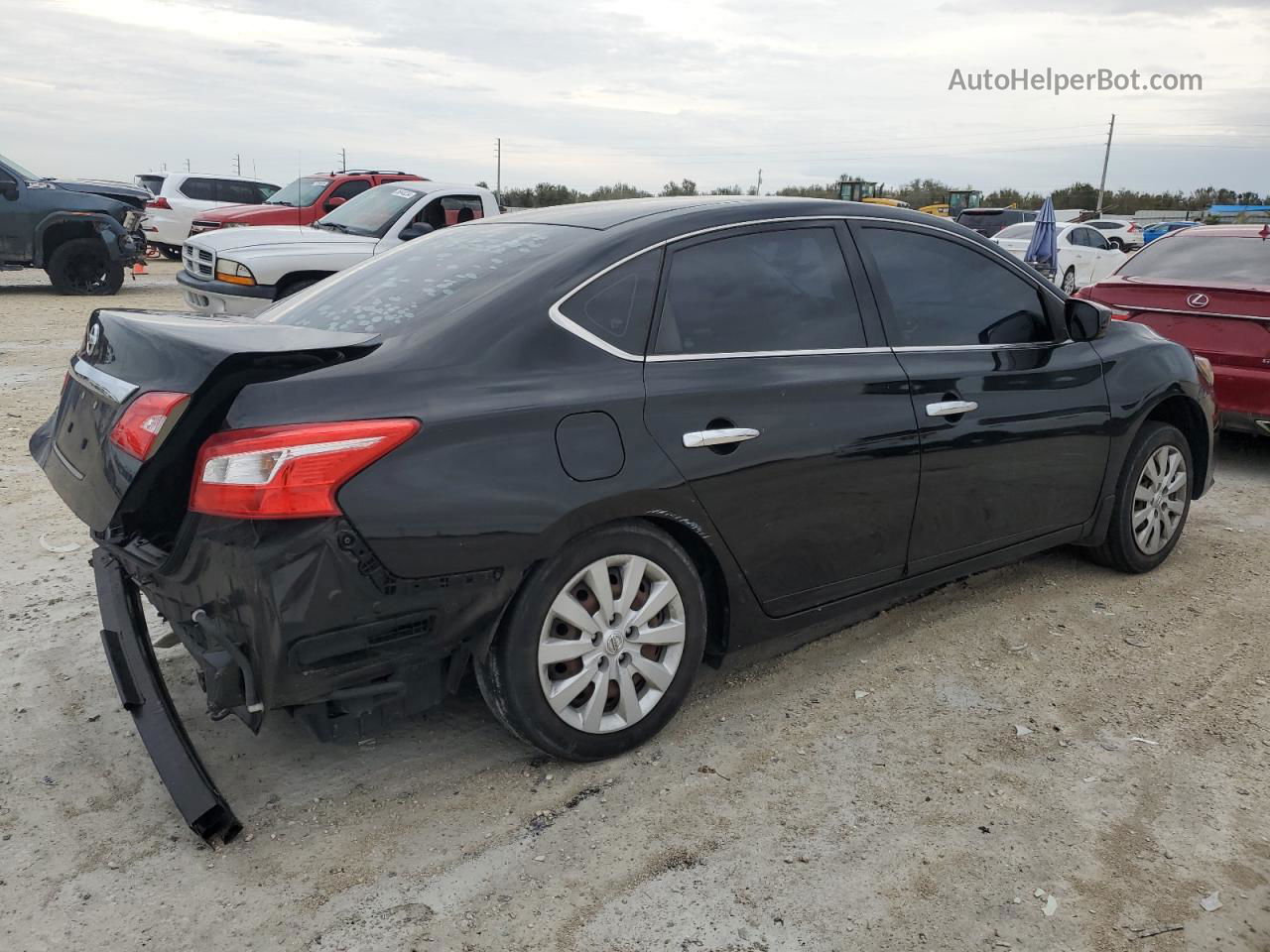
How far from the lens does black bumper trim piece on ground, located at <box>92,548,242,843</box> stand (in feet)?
9.16

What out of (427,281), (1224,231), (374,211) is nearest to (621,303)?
(427,281)

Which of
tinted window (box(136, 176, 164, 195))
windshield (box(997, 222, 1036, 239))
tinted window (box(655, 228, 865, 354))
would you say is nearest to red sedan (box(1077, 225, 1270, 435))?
tinted window (box(655, 228, 865, 354))

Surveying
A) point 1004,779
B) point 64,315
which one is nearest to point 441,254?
point 1004,779

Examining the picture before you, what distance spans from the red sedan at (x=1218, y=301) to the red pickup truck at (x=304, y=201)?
10.7 m

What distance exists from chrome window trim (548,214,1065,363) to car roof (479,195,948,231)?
16mm

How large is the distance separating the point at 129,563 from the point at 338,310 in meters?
1.01

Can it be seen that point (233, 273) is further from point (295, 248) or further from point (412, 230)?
point (412, 230)

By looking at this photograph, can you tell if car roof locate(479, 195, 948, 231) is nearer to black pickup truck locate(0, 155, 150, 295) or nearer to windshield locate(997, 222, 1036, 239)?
black pickup truck locate(0, 155, 150, 295)

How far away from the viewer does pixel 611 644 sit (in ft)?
10.2

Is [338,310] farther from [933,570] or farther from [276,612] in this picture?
[933,570]

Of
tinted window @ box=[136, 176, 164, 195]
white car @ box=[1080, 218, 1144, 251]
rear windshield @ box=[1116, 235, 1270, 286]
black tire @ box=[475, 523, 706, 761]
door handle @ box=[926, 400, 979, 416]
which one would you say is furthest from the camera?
tinted window @ box=[136, 176, 164, 195]

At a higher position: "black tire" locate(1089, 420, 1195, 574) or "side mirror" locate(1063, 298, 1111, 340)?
"side mirror" locate(1063, 298, 1111, 340)

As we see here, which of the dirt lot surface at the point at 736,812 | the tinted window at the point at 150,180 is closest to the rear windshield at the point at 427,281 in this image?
the dirt lot surface at the point at 736,812

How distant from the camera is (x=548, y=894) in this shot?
2654 mm
